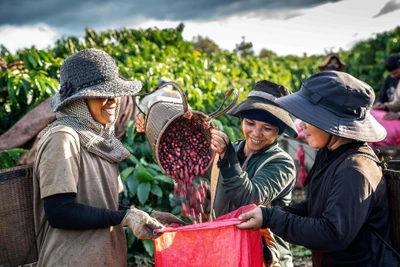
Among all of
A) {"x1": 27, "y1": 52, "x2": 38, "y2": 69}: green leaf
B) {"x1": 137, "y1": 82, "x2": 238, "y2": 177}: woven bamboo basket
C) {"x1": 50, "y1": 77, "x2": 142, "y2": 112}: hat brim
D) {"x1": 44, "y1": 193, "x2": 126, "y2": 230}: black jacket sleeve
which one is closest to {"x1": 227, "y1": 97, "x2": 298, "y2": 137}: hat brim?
{"x1": 137, "y1": 82, "x2": 238, "y2": 177}: woven bamboo basket

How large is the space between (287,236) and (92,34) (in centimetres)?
984

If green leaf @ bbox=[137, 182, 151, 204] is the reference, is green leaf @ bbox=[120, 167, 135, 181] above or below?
above

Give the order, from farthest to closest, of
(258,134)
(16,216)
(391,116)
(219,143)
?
(391,116)
(258,134)
(219,143)
(16,216)

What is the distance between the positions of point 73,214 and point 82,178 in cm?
16

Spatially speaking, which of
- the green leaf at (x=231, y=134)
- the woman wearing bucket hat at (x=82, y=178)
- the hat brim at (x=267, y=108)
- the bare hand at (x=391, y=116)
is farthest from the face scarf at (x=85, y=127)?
the bare hand at (x=391, y=116)

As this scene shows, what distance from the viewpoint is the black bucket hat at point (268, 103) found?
8.15ft

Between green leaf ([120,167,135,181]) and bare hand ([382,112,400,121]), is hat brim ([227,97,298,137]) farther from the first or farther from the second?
bare hand ([382,112,400,121])

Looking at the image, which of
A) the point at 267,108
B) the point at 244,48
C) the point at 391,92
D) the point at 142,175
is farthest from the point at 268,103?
the point at 244,48

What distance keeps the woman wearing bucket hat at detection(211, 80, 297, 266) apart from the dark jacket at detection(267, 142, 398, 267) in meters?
0.27

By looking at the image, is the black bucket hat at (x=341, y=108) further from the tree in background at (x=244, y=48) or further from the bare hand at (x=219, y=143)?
the tree in background at (x=244, y=48)

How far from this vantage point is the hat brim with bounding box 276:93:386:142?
6.19 ft

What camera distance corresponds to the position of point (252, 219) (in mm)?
2012

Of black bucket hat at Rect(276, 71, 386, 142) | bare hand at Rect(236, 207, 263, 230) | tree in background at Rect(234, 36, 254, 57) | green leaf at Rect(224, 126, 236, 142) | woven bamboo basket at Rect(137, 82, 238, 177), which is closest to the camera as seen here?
black bucket hat at Rect(276, 71, 386, 142)

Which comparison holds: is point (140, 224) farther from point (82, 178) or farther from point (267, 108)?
point (267, 108)
